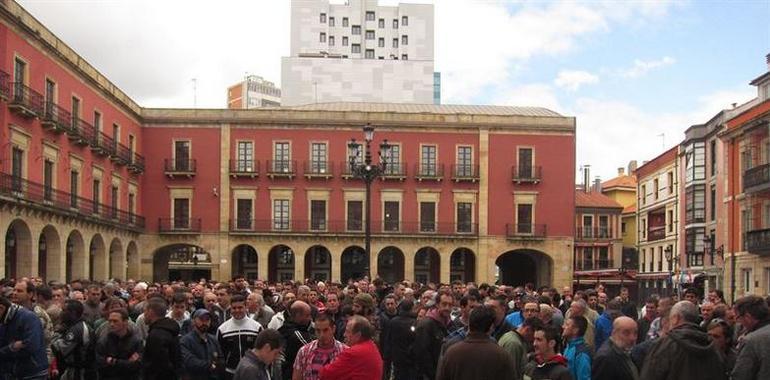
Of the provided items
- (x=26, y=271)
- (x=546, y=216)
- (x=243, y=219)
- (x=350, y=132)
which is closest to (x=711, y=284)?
(x=546, y=216)

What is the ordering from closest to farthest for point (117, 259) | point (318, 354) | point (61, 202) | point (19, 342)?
point (318, 354) → point (19, 342) → point (61, 202) → point (117, 259)

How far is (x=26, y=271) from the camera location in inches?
1144

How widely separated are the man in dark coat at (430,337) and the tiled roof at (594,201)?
55.4 m

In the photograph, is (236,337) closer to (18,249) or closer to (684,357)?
(684,357)

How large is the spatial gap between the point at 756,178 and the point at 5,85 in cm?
2605

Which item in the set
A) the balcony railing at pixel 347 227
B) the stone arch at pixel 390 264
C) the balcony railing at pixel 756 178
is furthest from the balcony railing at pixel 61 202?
the balcony railing at pixel 756 178

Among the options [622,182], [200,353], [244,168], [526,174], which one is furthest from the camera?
[622,182]

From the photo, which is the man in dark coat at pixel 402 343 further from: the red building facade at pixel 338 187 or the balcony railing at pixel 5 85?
the red building facade at pixel 338 187

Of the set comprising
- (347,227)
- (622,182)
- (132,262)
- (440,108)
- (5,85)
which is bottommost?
(132,262)

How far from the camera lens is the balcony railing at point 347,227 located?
4369 centimetres

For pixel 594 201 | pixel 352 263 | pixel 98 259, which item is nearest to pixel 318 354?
pixel 98 259

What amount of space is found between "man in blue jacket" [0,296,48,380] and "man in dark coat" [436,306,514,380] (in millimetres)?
3970

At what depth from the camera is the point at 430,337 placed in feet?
33.8

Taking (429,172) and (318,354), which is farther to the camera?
(429,172)
